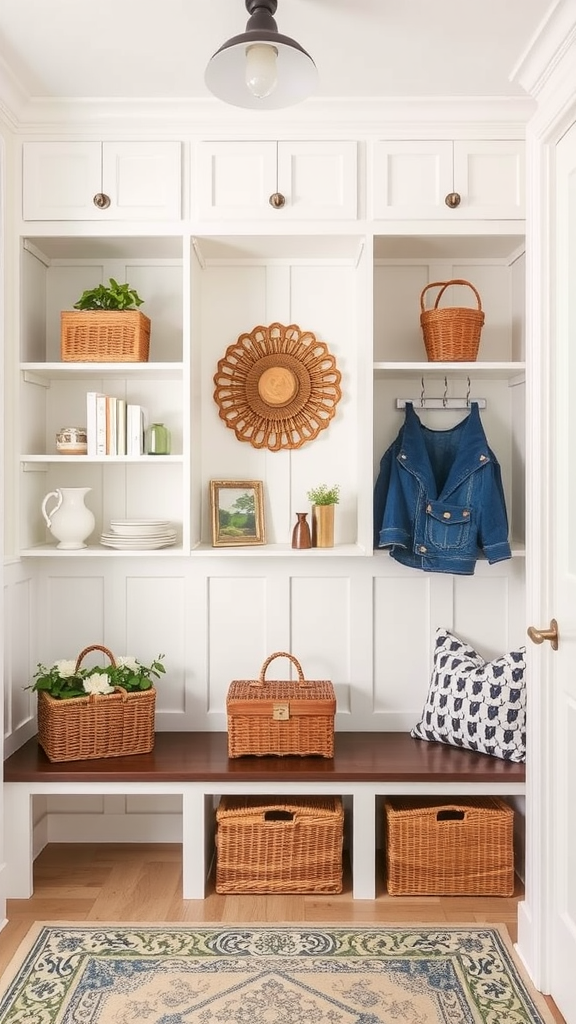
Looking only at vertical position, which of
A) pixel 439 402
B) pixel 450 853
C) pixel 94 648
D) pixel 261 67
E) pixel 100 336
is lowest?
pixel 450 853

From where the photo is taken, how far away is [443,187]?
281cm

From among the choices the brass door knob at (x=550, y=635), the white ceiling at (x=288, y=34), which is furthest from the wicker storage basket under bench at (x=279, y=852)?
the white ceiling at (x=288, y=34)

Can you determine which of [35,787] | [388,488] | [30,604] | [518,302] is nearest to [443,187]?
[518,302]

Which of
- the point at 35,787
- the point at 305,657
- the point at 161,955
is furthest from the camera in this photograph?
the point at 305,657

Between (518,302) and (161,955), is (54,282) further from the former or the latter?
(161,955)

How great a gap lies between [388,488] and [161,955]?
1.68m

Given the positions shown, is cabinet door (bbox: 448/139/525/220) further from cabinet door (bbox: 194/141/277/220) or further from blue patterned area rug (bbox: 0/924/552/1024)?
blue patterned area rug (bbox: 0/924/552/1024)

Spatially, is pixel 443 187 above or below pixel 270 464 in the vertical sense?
above

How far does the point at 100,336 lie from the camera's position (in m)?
Result: 2.88

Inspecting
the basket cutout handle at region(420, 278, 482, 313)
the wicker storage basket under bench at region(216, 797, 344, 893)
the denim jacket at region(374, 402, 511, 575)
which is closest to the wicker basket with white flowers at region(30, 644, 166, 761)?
the wicker storage basket under bench at region(216, 797, 344, 893)

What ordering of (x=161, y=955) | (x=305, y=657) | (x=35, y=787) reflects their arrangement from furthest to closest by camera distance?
1. (x=305, y=657)
2. (x=35, y=787)
3. (x=161, y=955)

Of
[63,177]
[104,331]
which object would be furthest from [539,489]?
[63,177]

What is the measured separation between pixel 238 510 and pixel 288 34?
157 cm

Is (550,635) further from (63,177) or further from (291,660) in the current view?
(63,177)
